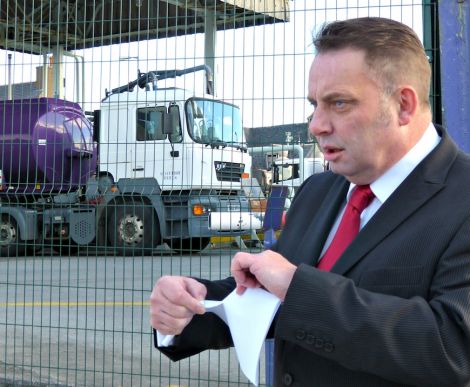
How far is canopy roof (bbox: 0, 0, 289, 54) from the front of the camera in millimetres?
4266

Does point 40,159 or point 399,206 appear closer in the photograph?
point 399,206

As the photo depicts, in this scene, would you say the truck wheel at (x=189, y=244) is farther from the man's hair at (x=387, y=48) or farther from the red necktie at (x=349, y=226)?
the man's hair at (x=387, y=48)

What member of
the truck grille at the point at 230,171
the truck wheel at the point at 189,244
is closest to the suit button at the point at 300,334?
the truck grille at the point at 230,171

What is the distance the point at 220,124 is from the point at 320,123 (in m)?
4.63

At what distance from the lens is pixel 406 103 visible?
5.25 feet

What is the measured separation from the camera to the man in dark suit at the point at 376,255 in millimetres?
1394

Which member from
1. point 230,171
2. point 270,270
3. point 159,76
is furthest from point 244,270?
point 159,76

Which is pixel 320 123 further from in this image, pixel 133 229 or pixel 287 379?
pixel 133 229

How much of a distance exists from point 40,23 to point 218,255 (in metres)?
2.02

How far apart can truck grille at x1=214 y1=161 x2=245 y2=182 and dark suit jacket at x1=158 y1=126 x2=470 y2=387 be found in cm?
274

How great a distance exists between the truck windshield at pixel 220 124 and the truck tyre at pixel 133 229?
29.4 inches

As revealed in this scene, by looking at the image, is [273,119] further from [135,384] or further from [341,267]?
[341,267]

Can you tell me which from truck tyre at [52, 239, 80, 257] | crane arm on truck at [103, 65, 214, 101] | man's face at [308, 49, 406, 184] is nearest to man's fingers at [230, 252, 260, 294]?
man's face at [308, 49, 406, 184]

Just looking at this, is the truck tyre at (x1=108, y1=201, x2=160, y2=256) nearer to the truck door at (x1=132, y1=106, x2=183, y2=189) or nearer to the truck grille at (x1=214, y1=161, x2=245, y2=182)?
the truck door at (x1=132, y1=106, x2=183, y2=189)
